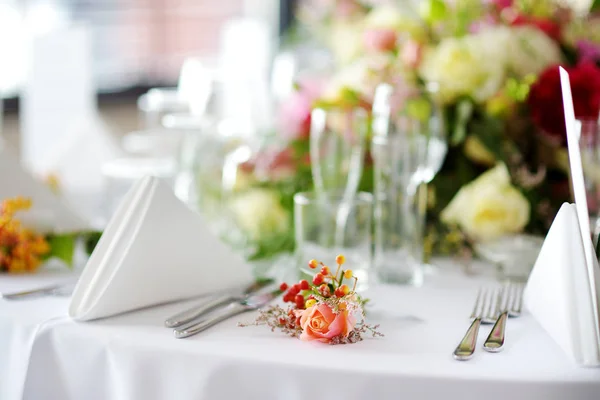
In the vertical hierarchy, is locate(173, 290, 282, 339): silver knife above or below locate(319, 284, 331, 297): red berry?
below

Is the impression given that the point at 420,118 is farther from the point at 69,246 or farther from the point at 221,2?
the point at 221,2

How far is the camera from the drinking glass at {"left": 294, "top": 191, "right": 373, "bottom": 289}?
56.7 inches

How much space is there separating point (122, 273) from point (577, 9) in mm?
1356

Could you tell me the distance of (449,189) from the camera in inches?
71.5

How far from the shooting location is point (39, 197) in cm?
169

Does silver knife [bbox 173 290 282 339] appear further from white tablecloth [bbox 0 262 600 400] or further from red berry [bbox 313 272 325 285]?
red berry [bbox 313 272 325 285]

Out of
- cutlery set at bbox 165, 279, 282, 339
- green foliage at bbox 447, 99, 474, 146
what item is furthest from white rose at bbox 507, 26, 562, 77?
cutlery set at bbox 165, 279, 282, 339

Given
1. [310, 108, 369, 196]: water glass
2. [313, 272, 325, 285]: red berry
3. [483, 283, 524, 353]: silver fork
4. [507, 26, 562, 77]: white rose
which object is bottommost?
[483, 283, 524, 353]: silver fork

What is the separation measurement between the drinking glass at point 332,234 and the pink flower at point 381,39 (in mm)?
579

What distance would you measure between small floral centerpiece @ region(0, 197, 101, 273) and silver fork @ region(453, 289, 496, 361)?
2.58 ft

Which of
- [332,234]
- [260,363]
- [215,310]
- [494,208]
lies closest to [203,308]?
[215,310]

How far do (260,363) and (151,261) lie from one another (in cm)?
31

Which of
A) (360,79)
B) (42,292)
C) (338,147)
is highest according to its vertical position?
(360,79)

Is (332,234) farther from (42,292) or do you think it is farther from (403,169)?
(42,292)
